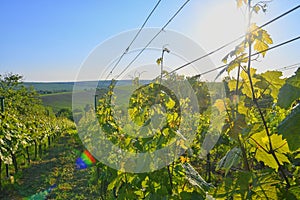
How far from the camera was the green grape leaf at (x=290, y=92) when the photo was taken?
867 millimetres

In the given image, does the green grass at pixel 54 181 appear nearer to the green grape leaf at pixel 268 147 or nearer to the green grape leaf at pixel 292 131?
the green grape leaf at pixel 268 147

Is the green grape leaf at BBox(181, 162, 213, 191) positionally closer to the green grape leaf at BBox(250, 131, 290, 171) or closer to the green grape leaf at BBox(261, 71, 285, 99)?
the green grape leaf at BBox(250, 131, 290, 171)

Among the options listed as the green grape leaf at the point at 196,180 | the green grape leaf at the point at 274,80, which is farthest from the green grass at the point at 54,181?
the green grape leaf at the point at 274,80

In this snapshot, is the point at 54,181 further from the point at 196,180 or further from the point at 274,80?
the point at 274,80

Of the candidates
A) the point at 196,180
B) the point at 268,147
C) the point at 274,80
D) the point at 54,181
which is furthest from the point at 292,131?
the point at 54,181

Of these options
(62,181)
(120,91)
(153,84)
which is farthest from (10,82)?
(153,84)

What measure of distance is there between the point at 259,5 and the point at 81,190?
7107 millimetres

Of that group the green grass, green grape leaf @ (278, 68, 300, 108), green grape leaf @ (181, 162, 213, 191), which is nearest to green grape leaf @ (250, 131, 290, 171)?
green grape leaf @ (278, 68, 300, 108)

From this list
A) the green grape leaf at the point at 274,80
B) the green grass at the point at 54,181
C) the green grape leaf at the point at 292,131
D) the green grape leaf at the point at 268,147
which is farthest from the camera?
the green grass at the point at 54,181

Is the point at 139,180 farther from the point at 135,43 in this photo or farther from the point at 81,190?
the point at 81,190

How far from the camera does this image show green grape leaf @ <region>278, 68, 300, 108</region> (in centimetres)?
87

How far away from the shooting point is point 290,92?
88 centimetres

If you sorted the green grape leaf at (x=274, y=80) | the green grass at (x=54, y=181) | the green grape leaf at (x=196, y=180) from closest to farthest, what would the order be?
the green grape leaf at (x=274, y=80)
the green grape leaf at (x=196, y=180)
the green grass at (x=54, y=181)

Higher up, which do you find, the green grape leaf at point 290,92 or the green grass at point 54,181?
the green grape leaf at point 290,92
